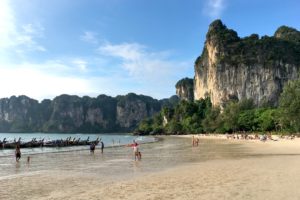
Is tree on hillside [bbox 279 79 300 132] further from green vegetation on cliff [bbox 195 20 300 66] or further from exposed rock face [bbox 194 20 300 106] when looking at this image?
green vegetation on cliff [bbox 195 20 300 66]

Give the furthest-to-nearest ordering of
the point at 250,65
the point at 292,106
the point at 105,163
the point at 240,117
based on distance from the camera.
Result: the point at 250,65 → the point at 240,117 → the point at 292,106 → the point at 105,163

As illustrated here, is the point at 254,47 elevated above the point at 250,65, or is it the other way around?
the point at 254,47

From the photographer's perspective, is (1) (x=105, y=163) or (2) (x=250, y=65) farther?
(2) (x=250, y=65)

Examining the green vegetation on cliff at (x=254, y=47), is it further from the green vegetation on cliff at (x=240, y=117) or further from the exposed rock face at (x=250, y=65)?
the green vegetation on cliff at (x=240, y=117)

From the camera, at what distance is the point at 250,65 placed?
Answer: 16188cm

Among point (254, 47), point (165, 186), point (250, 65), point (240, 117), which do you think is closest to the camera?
point (165, 186)

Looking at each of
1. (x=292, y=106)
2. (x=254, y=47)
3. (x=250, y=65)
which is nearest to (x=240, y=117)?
(x=250, y=65)

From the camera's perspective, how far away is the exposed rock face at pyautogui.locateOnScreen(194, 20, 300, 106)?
156000mm

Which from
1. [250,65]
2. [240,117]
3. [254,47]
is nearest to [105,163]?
[240,117]

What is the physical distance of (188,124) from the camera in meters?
172

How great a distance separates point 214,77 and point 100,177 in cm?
16186

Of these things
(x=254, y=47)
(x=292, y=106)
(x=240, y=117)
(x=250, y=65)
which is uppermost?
(x=254, y=47)

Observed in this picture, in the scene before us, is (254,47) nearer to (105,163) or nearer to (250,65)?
(250,65)

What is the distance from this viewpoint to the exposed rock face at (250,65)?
156000 millimetres
